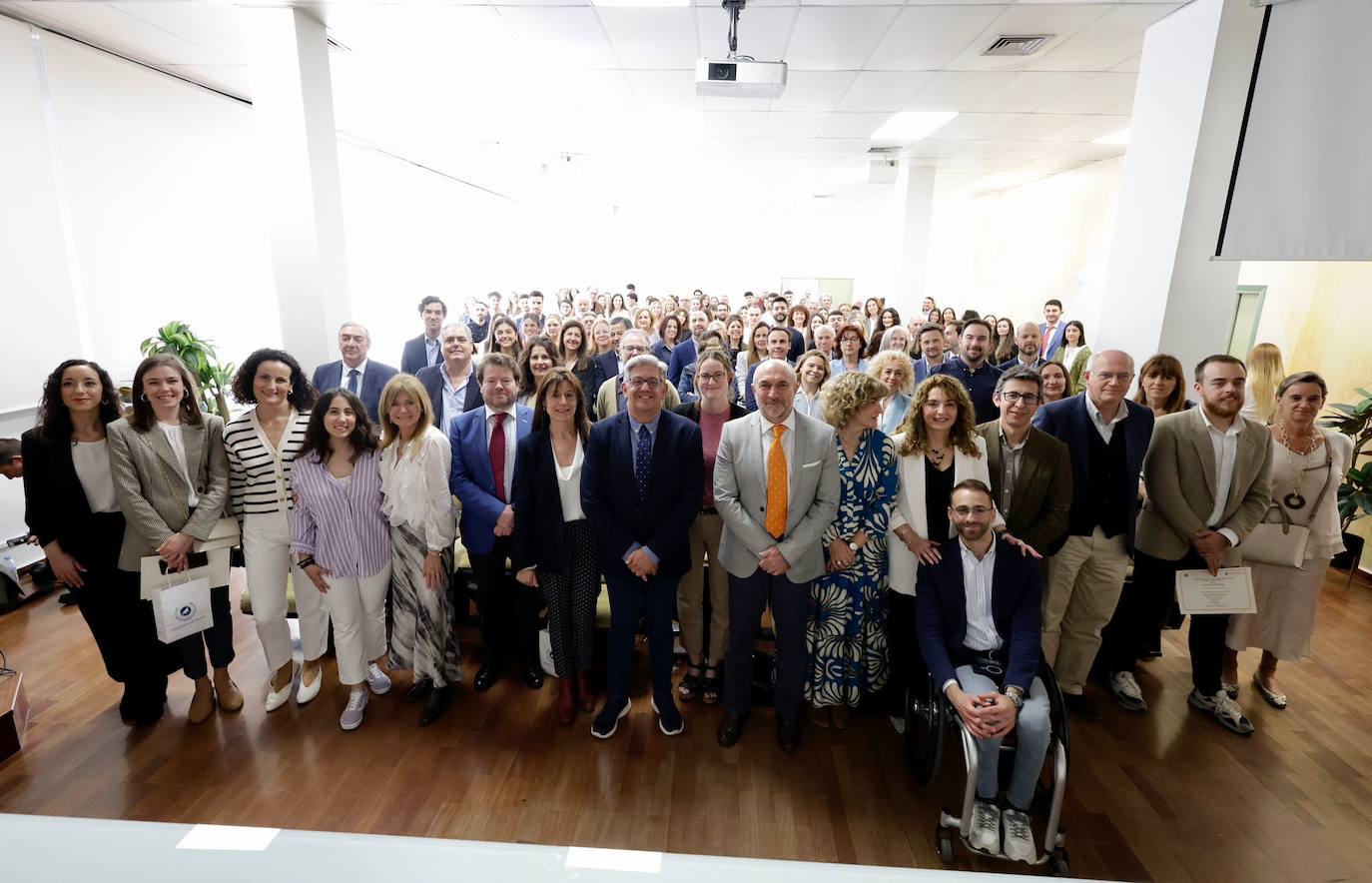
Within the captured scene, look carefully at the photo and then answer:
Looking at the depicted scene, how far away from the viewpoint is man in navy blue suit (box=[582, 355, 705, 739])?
2641mm

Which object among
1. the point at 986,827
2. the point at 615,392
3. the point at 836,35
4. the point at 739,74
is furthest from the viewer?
the point at 836,35

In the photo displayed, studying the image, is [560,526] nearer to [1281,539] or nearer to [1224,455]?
[1224,455]

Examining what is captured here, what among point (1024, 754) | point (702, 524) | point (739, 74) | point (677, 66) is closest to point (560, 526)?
point (702, 524)

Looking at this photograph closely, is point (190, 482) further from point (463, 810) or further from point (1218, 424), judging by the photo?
point (1218, 424)

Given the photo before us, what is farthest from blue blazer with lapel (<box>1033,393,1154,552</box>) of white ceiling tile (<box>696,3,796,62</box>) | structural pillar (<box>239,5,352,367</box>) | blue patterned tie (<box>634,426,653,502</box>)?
structural pillar (<box>239,5,352,367</box>)

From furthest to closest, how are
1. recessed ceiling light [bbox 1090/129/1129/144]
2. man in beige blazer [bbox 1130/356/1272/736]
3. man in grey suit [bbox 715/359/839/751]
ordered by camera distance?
1. recessed ceiling light [bbox 1090/129/1129/144]
2. man in beige blazer [bbox 1130/356/1272/736]
3. man in grey suit [bbox 715/359/839/751]

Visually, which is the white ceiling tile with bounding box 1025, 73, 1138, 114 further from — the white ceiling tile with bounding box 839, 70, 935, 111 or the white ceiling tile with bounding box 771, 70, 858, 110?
the white ceiling tile with bounding box 771, 70, 858, 110

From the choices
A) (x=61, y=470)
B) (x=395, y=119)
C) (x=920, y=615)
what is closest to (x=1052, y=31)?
(x=920, y=615)

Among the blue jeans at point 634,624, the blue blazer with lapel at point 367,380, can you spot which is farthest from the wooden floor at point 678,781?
the blue blazer with lapel at point 367,380

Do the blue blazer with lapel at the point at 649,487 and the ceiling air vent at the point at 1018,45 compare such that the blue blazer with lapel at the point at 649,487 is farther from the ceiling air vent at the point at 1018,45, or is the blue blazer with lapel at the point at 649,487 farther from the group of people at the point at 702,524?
the ceiling air vent at the point at 1018,45

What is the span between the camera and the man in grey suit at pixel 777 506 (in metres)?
2.59

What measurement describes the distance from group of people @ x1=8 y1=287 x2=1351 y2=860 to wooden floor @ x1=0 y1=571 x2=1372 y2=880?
0.43 feet

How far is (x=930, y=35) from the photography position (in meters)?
4.28

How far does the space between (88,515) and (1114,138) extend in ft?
32.0
